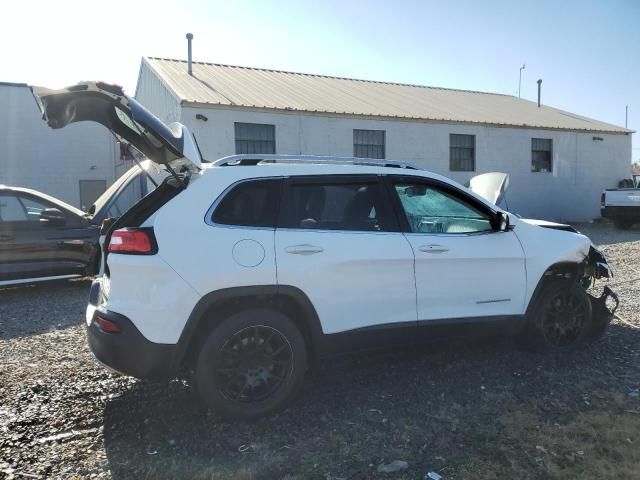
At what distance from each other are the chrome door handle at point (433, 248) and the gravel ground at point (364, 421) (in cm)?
83

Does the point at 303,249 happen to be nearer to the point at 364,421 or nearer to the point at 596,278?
the point at 364,421

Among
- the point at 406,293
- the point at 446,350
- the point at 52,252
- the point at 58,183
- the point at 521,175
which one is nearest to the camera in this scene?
the point at 406,293

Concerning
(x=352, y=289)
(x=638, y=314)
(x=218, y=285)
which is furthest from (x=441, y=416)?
(x=638, y=314)

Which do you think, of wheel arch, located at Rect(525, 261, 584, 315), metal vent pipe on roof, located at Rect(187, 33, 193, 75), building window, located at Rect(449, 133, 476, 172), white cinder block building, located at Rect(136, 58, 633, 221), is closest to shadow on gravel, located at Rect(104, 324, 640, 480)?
wheel arch, located at Rect(525, 261, 584, 315)

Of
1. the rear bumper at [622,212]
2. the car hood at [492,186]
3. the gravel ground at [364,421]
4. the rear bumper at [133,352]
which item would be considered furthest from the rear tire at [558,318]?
the rear bumper at [622,212]

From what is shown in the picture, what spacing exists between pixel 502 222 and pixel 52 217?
20.8ft

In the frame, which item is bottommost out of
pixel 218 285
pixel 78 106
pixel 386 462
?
pixel 386 462

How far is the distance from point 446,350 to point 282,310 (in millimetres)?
1873

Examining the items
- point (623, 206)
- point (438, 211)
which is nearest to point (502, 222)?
point (438, 211)

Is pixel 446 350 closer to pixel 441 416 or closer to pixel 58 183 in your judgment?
pixel 441 416

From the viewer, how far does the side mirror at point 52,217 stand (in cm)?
752

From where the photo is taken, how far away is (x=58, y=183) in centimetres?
1864

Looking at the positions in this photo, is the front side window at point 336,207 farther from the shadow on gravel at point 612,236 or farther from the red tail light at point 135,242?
the shadow on gravel at point 612,236

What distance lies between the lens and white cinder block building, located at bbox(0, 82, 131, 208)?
1798 cm
